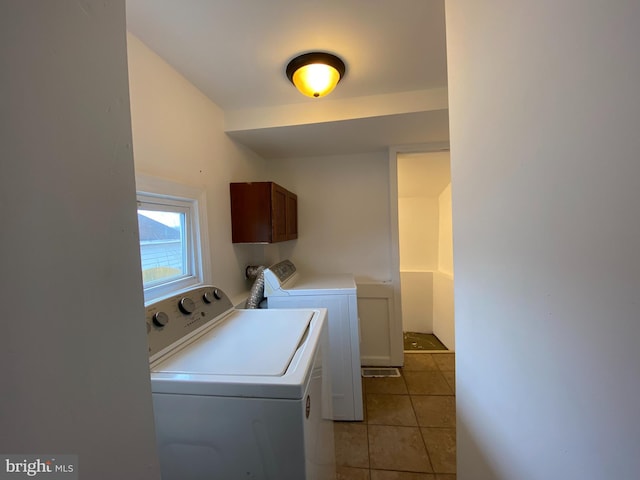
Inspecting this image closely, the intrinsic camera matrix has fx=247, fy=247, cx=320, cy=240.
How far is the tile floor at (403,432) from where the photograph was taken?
1.45 metres

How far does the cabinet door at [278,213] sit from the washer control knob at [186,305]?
837 mm

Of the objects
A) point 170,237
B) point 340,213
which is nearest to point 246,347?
point 170,237

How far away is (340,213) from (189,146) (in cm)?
155

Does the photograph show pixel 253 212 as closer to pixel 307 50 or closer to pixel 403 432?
pixel 307 50

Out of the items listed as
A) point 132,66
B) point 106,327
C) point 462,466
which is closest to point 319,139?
point 132,66

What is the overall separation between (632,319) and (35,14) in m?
0.94

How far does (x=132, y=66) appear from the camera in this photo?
112 centimetres

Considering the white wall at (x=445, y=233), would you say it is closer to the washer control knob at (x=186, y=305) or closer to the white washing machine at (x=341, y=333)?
the white washing machine at (x=341, y=333)

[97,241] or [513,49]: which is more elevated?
[513,49]

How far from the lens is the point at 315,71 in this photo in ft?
4.44

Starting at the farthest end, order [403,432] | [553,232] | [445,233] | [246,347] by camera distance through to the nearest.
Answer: [445,233], [403,432], [246,347], [553,232]

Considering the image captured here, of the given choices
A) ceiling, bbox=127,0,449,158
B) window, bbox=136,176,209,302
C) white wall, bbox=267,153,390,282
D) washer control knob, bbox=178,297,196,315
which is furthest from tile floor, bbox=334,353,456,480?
ceiling, bbox=127,0,449,158

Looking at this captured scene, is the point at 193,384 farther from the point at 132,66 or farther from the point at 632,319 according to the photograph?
the point at 132,66

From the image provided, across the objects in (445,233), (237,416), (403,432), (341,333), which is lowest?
(403,432)
